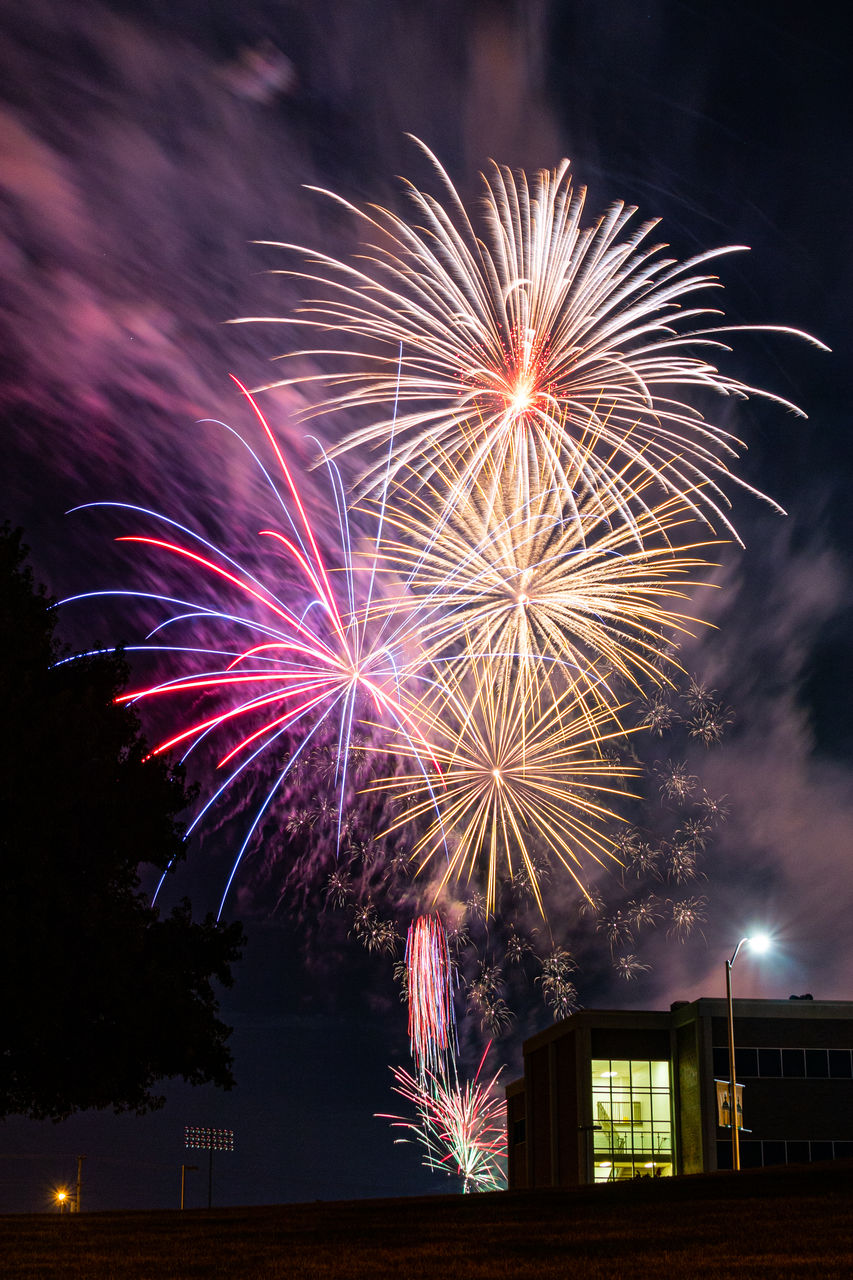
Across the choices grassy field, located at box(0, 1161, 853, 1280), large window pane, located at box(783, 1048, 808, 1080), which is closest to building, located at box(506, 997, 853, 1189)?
large window pane, located at box(783, 1048, 808, 1080)

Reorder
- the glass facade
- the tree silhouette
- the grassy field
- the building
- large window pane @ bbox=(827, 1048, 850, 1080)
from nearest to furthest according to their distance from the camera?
the grassy field < the tree silhouette < the building < large window pane @ bbox=(827, 1048, 850, 1080) < the glass facade

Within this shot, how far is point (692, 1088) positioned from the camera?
57.8 m

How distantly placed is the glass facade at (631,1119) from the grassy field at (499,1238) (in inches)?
1355

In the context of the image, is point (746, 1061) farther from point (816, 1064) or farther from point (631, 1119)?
point (631, 1119)

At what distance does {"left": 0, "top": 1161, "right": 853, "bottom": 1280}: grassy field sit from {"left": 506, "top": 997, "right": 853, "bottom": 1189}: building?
30.5 m

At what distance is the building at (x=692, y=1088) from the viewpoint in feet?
182

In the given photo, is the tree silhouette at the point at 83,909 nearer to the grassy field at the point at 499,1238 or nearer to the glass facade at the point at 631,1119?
the grassy field at the point at 499,1238

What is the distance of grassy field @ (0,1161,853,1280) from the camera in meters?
15.3

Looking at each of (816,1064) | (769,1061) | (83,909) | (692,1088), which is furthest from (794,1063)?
(83,909)

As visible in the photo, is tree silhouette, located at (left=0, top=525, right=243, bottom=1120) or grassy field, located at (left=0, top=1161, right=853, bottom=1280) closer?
grassy field, located at (left=0, top=1161, right=853, bottom=1280)

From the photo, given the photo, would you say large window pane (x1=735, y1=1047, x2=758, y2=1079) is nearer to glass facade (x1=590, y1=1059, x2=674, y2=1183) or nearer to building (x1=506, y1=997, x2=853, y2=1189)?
building (x1=506, y1=997, x2=853, y2=1189)

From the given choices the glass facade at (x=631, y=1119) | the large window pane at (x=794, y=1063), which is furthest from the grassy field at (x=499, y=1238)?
the glass facade at (x=631, y=1119)

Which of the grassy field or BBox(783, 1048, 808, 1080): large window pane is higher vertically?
BBox(783, 1048, 808, 1080): large window pane

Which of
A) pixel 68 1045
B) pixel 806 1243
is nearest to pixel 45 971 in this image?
pixel 68 1045
